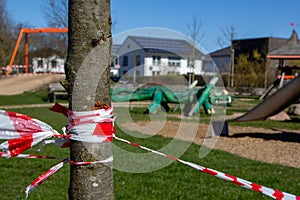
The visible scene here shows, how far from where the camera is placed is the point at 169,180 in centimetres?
528

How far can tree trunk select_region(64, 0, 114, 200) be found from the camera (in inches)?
73.5

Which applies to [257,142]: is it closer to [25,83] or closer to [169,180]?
[169,180]

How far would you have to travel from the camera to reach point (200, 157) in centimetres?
702

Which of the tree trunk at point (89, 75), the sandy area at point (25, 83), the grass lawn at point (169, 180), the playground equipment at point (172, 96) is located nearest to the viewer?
the tree trunk at point (89, 75)

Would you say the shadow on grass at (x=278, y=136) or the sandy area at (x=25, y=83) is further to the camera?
the sandy area at (x=25, y=83)

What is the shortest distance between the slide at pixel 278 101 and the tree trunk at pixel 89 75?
8.42 m

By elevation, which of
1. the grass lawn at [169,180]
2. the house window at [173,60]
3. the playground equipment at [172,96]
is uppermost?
the house window at [173,60]

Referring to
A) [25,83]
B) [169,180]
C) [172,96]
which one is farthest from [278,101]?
[25,83]

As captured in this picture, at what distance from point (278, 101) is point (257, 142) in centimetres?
119

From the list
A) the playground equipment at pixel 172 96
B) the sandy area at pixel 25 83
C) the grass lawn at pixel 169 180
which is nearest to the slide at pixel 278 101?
the grass lawn at pixel 169 180

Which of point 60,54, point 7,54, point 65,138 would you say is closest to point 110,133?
point 65,138

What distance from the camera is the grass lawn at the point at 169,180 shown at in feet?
15.1

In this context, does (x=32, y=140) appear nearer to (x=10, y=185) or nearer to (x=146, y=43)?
(x=146, y=43)

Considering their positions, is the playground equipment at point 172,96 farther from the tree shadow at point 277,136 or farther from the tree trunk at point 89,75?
the tree trunk at point 89,75
